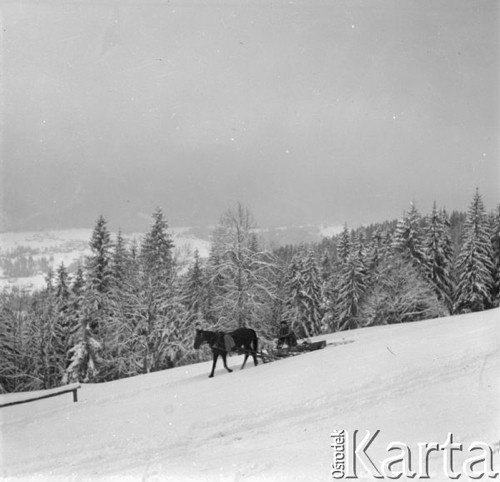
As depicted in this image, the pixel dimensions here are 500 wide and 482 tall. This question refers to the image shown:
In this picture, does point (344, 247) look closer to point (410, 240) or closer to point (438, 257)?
point (410, 240)

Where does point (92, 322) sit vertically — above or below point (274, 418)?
below

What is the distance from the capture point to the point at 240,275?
26594 millimetres

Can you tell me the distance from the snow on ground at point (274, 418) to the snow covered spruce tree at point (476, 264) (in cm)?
2851

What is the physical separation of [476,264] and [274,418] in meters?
36.5

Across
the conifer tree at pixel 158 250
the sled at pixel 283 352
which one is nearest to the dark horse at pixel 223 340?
the sled at pixel 283 352

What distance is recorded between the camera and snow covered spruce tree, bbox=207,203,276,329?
26.2 m

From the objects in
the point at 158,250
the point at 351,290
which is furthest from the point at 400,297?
the point at 158,250

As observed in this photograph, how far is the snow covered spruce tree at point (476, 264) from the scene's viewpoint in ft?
126

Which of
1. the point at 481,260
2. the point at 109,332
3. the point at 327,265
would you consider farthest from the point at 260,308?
the point at 327,265

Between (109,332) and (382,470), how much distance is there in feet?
97.3

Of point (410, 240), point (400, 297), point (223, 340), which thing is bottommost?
point (400, 297)

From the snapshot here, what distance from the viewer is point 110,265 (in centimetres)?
3569

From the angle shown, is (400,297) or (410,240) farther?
(410,240)

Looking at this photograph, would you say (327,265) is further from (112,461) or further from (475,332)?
(112,461)
